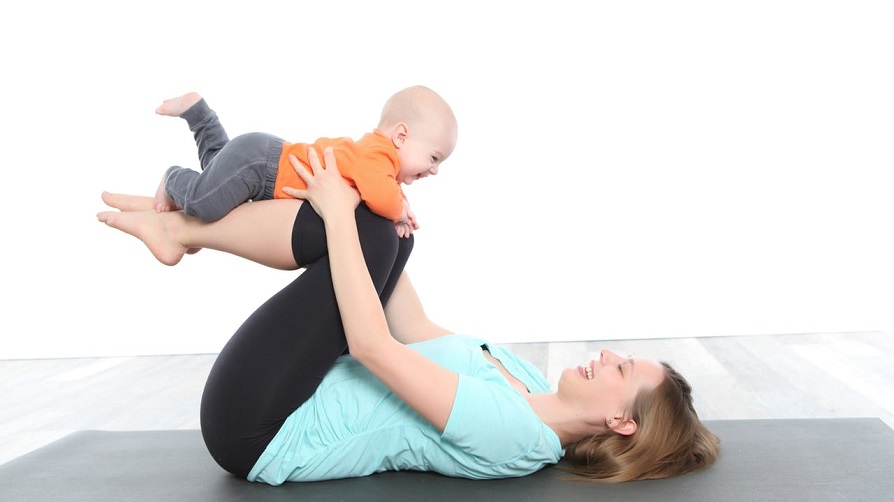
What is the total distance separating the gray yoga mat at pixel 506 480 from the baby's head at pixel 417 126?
0.70 m

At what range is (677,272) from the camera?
4.68 meters

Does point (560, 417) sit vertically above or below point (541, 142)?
below

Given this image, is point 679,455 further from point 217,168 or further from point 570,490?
point 217,168

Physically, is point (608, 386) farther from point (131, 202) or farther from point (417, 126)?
point (131, 202)

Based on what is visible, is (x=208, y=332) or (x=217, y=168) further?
(x=208, y=332)

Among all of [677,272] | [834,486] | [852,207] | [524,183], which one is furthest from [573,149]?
[834,486]

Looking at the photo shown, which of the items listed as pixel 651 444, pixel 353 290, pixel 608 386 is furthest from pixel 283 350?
pixel 651 444

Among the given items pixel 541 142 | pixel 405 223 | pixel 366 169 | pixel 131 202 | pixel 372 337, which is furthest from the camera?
pixel 541 142

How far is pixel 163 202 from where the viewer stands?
6.93ft

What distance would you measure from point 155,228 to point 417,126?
2.14 feet

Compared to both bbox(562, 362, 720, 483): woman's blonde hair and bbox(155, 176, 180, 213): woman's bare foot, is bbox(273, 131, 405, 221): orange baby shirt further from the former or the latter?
bbox(562, 362, 720, 483): woman's blonde hair

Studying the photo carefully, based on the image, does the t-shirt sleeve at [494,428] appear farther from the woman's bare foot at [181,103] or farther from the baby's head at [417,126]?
the woman's bare foot at [181,103]

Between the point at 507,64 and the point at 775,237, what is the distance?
1.59m

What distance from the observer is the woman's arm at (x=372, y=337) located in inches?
71.1
